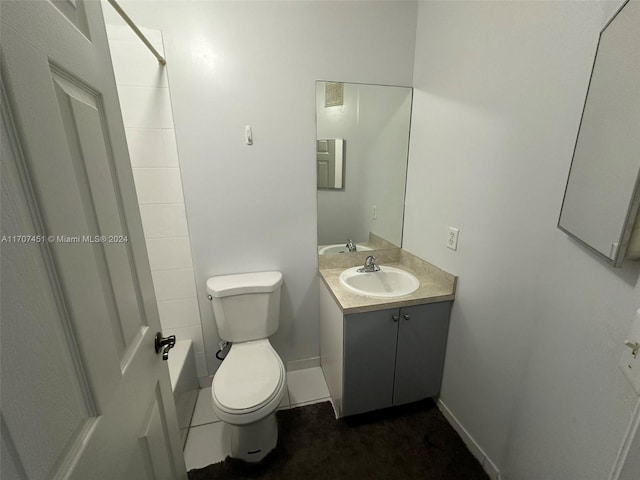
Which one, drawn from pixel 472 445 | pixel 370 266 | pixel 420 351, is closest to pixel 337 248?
pixel 370 266

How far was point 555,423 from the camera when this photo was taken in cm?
87

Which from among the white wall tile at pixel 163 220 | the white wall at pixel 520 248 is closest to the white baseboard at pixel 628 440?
the white wall at pixel 520 248

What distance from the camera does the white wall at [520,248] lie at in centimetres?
73

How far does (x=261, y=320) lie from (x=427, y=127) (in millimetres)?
1461

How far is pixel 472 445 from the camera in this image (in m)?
1.34

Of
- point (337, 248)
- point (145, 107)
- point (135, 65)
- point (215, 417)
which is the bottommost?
point (215, 417)

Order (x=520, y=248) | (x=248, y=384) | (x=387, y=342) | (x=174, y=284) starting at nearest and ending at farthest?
(x=520, y=248) → (x=248, y=384) → (x=387, y=342) → (x=174, y=284)

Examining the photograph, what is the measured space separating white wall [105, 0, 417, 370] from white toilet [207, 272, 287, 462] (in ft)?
0.60

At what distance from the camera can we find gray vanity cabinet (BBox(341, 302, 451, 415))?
53.1 inches

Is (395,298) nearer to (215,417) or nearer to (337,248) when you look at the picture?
(337,248)

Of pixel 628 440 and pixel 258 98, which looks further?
pixel 258 98

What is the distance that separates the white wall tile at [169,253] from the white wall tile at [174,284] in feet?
0.12

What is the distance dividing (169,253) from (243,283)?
47cm

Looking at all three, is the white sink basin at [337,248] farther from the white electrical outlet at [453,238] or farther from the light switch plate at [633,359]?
the light switch plate at [633,359]
